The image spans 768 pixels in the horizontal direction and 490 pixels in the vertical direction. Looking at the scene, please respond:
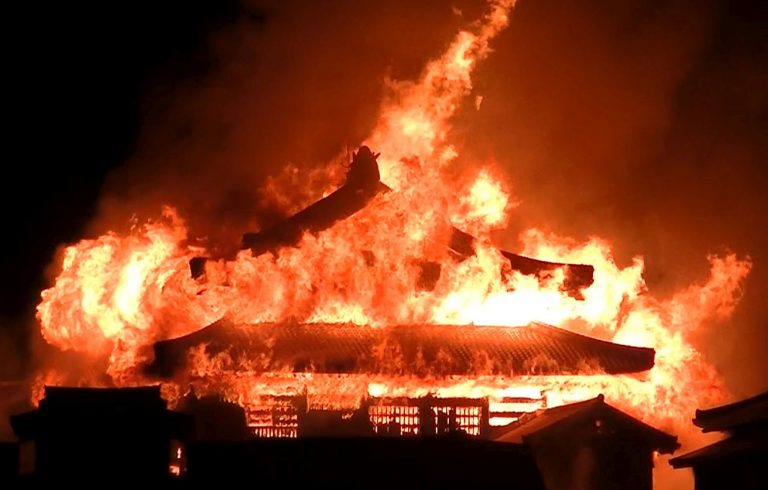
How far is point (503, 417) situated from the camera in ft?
84.1

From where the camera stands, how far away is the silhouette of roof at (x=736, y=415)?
2212 cm

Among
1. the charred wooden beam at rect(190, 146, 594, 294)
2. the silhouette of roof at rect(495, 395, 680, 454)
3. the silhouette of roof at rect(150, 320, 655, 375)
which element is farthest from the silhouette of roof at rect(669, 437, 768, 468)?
the charred wooden beam at rect(190, 146, 594, 294)

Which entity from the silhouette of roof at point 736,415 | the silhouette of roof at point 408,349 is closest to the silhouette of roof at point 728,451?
the silhouette of roof at point 736,415

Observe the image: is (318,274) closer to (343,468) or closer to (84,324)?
(84,324)

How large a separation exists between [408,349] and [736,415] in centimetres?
664

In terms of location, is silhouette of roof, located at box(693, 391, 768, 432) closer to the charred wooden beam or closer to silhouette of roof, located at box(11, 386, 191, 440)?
the charred wooden beam

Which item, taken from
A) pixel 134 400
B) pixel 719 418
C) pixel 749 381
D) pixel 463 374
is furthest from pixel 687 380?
pixel 134 400

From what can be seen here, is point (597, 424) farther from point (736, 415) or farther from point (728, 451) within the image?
point (736, 415)

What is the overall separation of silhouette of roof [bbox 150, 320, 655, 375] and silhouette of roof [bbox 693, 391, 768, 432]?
274cm

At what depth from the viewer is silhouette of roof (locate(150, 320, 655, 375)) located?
24.3 meters

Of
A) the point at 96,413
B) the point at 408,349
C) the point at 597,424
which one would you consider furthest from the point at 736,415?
the point at 96,413

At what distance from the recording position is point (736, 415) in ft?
74.2

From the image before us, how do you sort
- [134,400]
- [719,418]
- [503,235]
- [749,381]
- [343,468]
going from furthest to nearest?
[503,235] < [749,381] < [719,418] < [134,400] < [343,468]

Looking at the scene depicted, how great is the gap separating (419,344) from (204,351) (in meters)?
4.46
